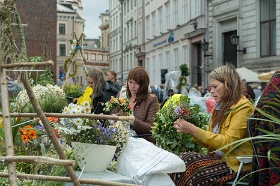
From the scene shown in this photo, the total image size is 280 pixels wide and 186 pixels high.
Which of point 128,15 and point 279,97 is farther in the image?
point 128,15

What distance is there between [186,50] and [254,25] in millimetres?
10505

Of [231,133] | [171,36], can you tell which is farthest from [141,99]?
[171,36]

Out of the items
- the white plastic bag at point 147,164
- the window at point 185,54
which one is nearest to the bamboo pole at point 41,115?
the white plastic bag at point 147,164

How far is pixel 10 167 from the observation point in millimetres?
2461

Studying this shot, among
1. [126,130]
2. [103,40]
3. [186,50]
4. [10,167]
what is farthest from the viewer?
[103,40]

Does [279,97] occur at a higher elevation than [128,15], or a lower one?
lower

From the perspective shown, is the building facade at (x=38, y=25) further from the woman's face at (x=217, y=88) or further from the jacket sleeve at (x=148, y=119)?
the woman's face at (x=217, y=88)

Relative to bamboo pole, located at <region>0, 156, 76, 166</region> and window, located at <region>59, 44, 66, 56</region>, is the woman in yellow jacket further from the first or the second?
window, located at <region>59, 44, 66, 56</region>

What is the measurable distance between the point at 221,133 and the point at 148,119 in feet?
4.89

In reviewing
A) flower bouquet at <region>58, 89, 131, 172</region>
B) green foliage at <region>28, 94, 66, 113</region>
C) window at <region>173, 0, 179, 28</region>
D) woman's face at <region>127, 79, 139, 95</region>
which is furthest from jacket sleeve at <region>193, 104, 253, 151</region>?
window at <region>173, 0, 179, 28</region>

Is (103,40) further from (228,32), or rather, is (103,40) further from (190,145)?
(190,145)

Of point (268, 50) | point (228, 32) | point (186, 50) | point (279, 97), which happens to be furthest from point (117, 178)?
point (186, 50)

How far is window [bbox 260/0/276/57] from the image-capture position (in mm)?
23906

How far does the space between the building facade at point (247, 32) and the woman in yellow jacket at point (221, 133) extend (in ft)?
60.0
